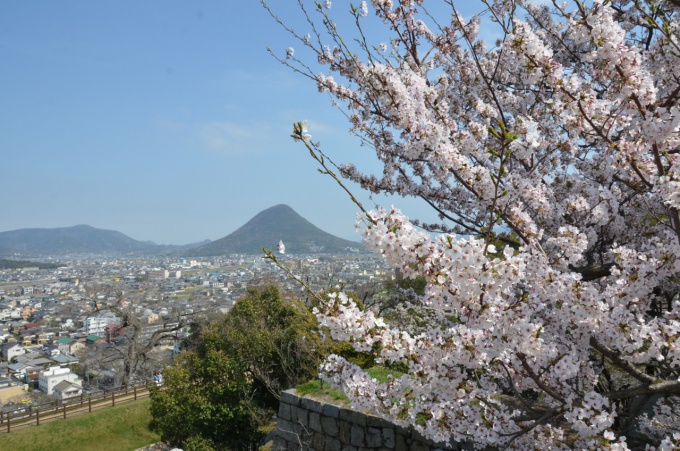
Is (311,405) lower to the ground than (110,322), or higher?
higher

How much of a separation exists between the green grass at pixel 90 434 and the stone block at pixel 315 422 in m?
8.60

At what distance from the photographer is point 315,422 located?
6750 millimetres

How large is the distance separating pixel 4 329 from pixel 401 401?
67.1 metres

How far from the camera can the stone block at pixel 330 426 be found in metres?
Result: 6.40

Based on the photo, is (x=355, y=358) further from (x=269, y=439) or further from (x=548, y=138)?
(x=548, y=138)

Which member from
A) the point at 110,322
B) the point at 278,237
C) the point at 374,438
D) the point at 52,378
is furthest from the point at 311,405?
the point at 278,237

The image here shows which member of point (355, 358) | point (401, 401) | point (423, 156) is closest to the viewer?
point (401, 401)

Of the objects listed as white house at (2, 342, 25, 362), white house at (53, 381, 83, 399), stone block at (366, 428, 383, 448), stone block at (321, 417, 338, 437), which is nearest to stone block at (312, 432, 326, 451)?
stone block at (321, 417, 338, 437)

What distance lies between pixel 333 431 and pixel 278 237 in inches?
3509

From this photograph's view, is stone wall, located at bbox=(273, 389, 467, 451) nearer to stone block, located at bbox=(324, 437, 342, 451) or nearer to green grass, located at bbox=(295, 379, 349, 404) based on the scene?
stone block, located at bbox=(324, 437, 342, 451)

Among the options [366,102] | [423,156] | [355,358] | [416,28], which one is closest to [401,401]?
[423,156]

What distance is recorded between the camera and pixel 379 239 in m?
2.03

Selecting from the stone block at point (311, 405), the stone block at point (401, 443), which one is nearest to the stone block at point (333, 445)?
the stone block at point (311, 405)

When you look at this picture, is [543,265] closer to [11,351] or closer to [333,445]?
[333,445]
